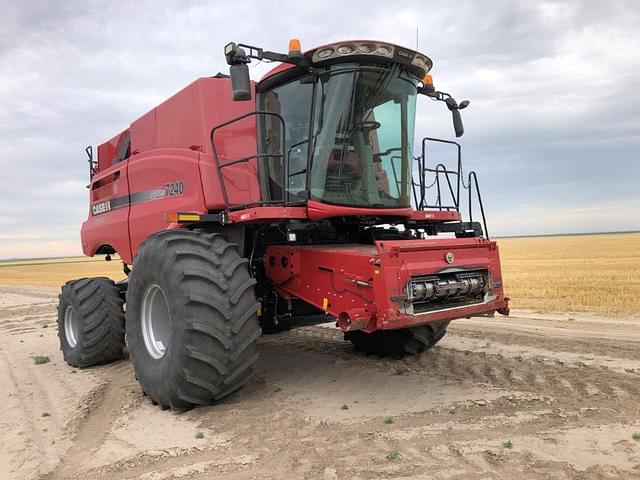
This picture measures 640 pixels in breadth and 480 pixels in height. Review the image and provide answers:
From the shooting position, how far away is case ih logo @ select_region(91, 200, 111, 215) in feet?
27.7

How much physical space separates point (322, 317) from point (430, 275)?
73.5 inches

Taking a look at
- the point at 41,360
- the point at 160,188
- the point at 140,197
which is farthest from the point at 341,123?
the point at 41,360

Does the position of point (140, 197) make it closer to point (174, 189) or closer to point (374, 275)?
point (174, 189)

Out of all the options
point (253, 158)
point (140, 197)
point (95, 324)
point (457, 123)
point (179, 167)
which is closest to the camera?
point (253, 158)

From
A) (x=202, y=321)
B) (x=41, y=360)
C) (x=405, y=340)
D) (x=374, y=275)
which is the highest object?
(x=374, y=275)

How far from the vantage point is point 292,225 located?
5555mm

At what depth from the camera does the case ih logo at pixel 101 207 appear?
843 cm

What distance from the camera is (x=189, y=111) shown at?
6.65m

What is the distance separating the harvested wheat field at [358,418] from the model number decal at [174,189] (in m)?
2.28

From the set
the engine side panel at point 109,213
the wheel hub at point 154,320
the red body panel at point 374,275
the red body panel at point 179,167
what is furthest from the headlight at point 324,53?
the engine side panel at point 109,213

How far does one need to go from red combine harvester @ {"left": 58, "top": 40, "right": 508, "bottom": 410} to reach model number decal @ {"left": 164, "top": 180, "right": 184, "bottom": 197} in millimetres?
22

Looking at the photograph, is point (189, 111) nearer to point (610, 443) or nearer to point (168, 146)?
point (168, 146)

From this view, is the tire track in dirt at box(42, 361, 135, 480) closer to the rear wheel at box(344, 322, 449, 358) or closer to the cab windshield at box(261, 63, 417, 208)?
the cab windshield at box(261, 63, 417, 208)

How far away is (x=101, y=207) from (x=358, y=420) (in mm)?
5888
